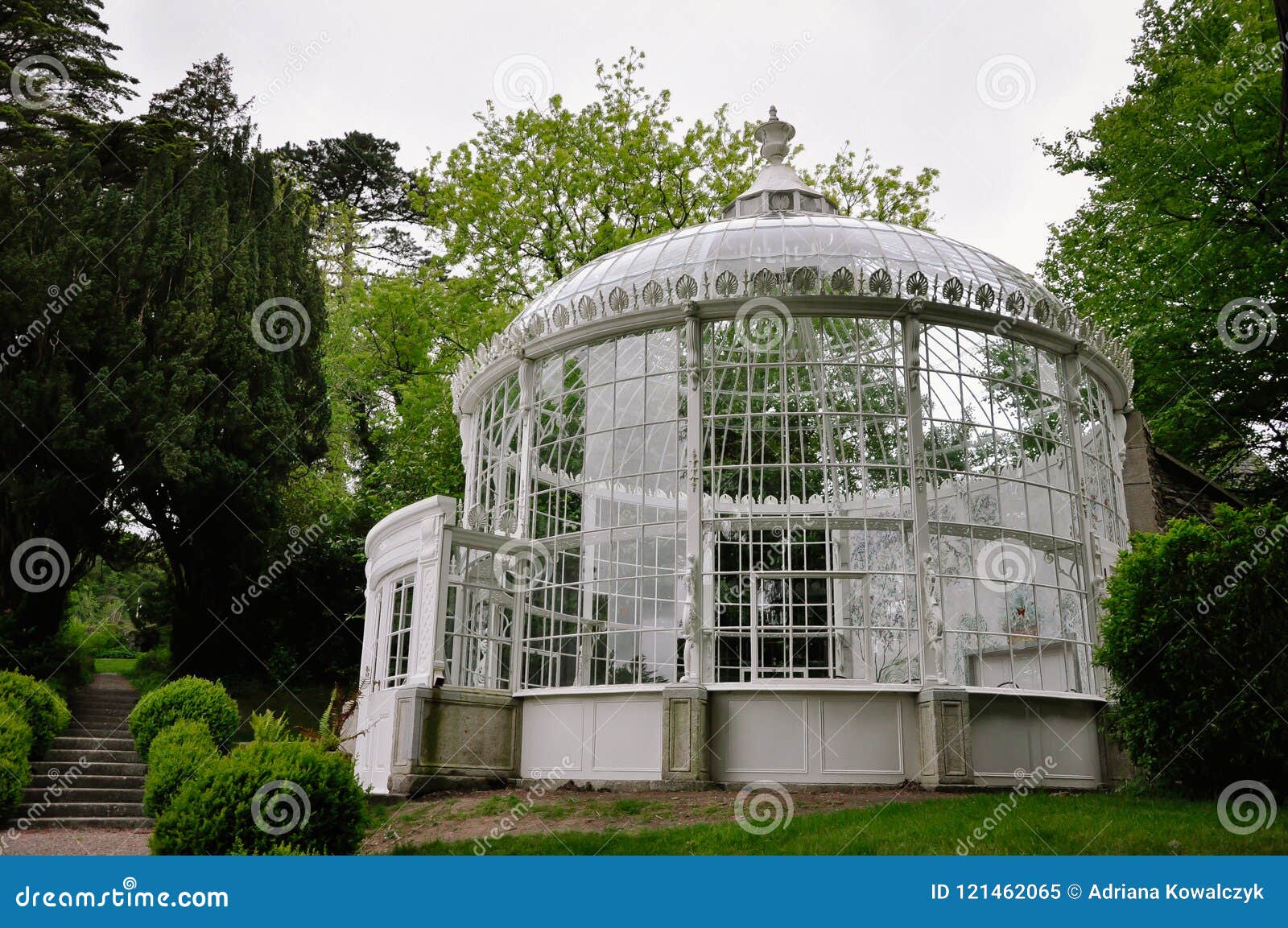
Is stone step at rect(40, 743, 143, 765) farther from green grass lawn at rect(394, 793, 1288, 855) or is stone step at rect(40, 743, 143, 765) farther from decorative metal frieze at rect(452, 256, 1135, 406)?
green grass lawn at rect(394, 793, 1288, 855)

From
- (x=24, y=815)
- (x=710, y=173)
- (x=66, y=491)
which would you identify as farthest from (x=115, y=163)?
(x=24, y=815)

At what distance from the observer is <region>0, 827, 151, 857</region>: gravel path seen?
1086cm

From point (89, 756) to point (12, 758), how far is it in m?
4.50

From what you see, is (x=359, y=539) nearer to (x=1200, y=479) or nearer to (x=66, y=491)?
(x=66, y=491)

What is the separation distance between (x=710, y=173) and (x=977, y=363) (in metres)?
13.8

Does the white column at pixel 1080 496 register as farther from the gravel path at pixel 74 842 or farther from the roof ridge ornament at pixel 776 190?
the gravel path at pixel 74 842

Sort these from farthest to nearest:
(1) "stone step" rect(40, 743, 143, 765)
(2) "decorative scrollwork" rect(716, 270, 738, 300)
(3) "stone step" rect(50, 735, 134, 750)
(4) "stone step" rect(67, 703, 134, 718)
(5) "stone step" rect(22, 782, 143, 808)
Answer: (4) "stone step" rect(67, 703, 134, 718), (3) "stone step" rect(50, 735, 134, 750), (1) "stone step" rect(40, 743, 143, 765), (5) "stone step" rect(22, 782, 143, 808), (2) "decorative scrollwork" rect(716, 270, 738, 300)

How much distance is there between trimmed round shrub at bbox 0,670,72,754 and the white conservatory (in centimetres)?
500

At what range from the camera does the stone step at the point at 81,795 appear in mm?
14125

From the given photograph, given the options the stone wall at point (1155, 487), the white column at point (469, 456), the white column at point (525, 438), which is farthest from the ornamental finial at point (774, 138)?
the stone wall at point (1155, 487)

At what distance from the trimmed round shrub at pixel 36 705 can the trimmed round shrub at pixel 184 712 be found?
121 cm

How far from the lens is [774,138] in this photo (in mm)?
17438

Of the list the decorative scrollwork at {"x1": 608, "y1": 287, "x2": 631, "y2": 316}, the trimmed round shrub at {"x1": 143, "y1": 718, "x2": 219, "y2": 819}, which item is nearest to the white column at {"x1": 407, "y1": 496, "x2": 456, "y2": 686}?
the trimmed round shrub at {"x1": 143, "y1": 718, "x2": 219, "y2": 819}

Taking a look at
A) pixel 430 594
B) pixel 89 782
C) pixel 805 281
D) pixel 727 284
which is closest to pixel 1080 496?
pixel 805 281
